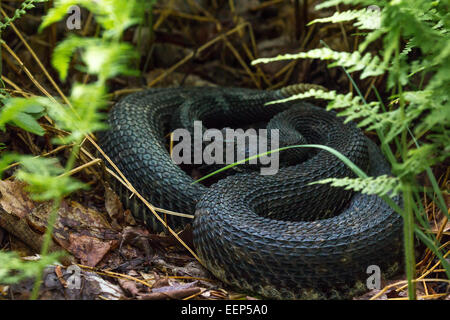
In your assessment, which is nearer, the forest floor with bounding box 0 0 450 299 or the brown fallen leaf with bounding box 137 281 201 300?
the brown fallen leaf with bounding box 137 281 201 300

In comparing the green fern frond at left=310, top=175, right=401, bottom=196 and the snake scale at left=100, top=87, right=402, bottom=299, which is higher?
the green fern frond at left=310, top=175, right=401, bottom=196

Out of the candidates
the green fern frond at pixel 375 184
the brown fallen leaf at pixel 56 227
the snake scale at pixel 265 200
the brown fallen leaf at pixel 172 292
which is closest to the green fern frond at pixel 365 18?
the green fern frond at pixel 375 184

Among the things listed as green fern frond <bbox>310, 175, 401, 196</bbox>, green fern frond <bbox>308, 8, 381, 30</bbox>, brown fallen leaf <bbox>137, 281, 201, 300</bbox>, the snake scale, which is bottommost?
brown fallen leaf <bbox>137, 281, 201, 300</bbox>

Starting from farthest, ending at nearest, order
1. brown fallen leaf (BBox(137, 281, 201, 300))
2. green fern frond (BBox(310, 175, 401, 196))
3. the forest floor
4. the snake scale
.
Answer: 1. the snake scale
2. the forest floor
3. brown fallen leaf (BBox(137, 281, 201, 300))
4. green fern frond (BBox(310, 175, 401, 196))

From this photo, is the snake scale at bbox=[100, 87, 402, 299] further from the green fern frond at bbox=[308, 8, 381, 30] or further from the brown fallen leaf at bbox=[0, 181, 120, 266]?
the green fern frond at bbox=[308, 8, 381, 30]

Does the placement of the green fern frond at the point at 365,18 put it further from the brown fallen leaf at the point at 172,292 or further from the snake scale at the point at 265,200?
the brown fallen leaf at the point at 172,292

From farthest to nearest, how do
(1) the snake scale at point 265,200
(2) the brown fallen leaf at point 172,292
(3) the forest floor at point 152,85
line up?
(1) the snake scale at point 265,200 → (3) the forest floor at point 152,85 → (2) the brown fallen leaf at point 172,292

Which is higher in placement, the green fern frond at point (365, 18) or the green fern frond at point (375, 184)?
the green fern frond at point (365, 18)

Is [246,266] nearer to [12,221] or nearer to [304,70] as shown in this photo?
[12,221]

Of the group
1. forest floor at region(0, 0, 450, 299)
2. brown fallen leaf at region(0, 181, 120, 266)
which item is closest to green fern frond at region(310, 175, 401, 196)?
forest floor at region(0, 0, 450, 299)

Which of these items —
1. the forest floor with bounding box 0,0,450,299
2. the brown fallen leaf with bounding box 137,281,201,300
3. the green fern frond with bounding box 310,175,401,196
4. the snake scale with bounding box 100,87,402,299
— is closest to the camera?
the green fern frond with bounding box 310,175,401,196
